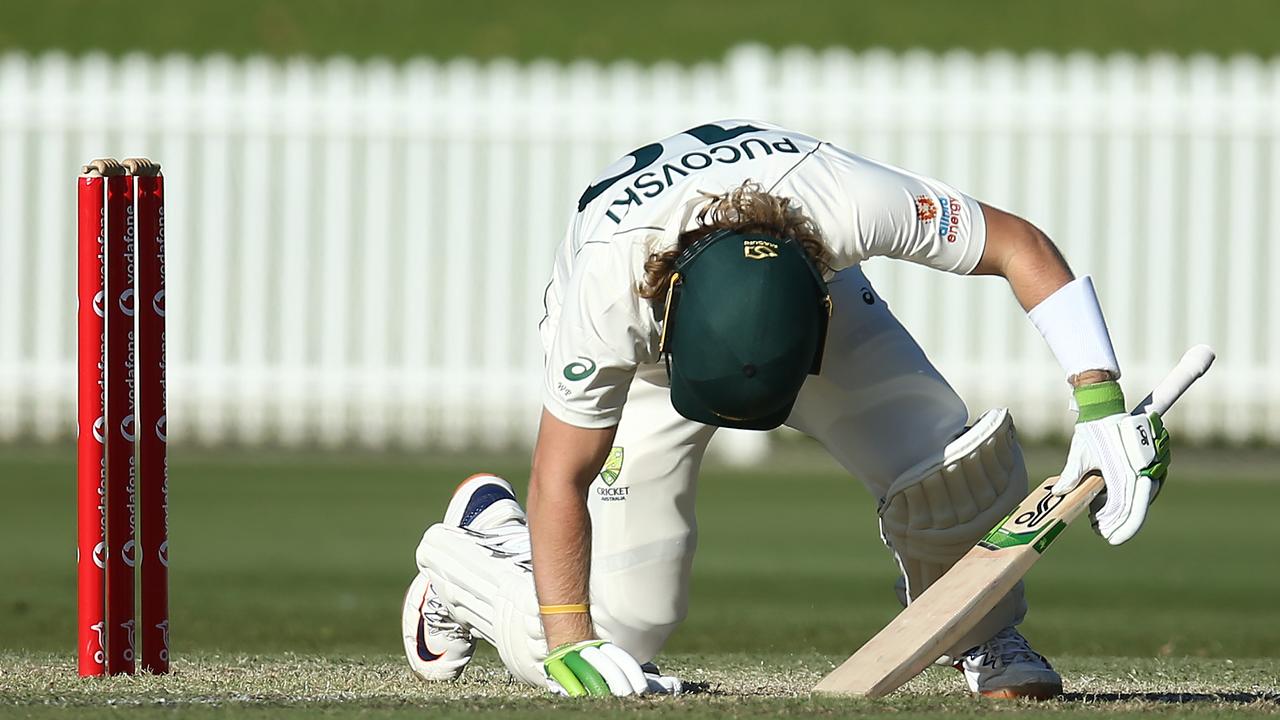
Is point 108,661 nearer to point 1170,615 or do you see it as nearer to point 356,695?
point 356,695

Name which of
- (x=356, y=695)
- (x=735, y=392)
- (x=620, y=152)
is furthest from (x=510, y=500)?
(x=620, y=152)

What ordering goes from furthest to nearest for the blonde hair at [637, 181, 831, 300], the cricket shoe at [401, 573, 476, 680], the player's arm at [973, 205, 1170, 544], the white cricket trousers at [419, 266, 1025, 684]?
the cricket shoe at [401, 573, 476, 680] → the white cricket trousers at [419, 266, 1025, 684] → the player's arm at [973, 205, 1170, 544] → the blonde hair at [637, 181, 831, 300]

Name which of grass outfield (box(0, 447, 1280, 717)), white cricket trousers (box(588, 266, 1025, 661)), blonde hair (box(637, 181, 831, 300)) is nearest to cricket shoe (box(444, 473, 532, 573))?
white cricket trousers (box(588, 266, 1025, 661))

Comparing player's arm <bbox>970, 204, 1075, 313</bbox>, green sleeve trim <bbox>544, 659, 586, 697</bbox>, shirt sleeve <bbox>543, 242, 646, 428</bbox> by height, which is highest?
player's arm <bbox>970, 204, 1075, 313</bbox>

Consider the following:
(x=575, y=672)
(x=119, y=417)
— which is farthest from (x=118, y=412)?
(x=575, y=672)

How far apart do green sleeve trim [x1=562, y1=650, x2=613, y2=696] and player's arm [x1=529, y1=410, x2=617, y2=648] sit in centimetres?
6

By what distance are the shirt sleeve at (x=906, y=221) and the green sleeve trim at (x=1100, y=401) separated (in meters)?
0.29

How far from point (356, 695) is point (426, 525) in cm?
339

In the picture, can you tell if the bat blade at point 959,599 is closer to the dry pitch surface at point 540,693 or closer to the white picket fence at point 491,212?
the dry pitch surface at point 540,693

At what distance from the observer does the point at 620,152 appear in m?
9.29

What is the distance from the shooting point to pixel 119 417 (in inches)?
150

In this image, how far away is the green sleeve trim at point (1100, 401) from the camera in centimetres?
350

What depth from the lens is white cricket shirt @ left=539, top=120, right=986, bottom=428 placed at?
133 inches

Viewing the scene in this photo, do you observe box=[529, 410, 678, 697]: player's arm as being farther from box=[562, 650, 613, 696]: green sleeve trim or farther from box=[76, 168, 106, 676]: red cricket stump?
box=[76, 168, 106, 676]: red cricket stump
